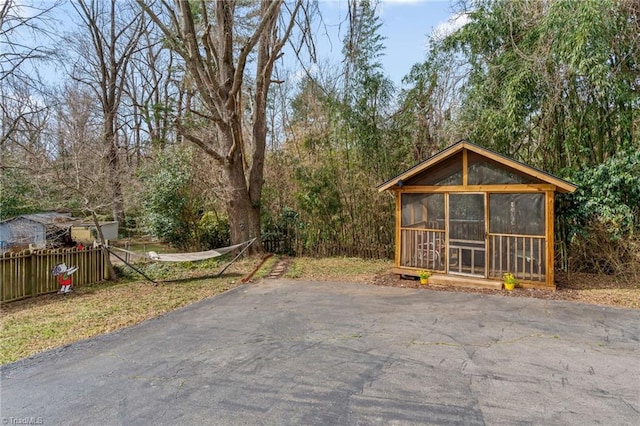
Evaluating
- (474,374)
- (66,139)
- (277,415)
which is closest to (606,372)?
(474,374)

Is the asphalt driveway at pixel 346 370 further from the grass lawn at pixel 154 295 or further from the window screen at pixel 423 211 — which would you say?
the window screen at pixel 423 211

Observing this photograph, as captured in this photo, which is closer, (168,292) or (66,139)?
(168,292)

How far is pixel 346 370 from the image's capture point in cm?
285

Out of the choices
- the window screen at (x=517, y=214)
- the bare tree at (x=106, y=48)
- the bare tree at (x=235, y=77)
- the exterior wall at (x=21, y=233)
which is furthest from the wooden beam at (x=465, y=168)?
the bare tree at (x=106, y=48)

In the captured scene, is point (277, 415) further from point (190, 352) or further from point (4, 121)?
point (4, 121)

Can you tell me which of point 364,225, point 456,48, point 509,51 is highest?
point 456,48

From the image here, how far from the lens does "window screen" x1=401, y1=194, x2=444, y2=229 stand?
6.30 m

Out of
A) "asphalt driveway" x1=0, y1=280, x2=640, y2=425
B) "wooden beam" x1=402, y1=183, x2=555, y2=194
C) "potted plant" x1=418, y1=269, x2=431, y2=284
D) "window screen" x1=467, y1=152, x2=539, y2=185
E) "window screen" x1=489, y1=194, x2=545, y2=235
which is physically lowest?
"asphalt driveway" x1=0, y1=280, x2=640, y2=425

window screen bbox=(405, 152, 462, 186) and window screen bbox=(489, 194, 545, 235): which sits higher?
window screen bbox=(405, 152, 462, 186)

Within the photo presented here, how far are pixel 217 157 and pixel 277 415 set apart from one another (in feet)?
21.7

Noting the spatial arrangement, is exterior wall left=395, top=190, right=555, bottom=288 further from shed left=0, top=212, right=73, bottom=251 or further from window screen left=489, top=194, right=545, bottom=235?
shed left=0, top=212, right=73, bottom=251

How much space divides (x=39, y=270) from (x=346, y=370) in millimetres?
5627

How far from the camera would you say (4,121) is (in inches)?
307

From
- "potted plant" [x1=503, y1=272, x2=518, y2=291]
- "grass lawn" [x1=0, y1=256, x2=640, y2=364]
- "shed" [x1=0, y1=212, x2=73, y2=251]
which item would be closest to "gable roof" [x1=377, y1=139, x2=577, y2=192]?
"potted plant" [x1=503, y1=272, x2=518, y2=291]
